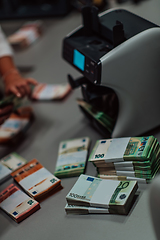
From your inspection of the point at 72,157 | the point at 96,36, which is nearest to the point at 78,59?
the point at 96,36

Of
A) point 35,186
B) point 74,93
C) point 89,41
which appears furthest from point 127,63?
point 74,93

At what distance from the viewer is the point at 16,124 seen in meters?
1.47

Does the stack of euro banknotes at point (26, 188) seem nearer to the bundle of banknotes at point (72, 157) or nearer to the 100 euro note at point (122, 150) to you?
the bundle of banknotes at point (72, 157)

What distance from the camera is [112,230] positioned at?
863 millimetres

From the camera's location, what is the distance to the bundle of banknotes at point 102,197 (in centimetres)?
89

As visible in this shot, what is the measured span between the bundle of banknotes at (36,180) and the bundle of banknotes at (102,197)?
107 mm

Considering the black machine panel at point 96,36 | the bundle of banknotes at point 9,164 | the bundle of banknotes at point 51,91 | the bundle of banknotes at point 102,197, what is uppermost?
the black machine panel at point 96,36

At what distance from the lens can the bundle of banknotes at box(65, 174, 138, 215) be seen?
2.91ft

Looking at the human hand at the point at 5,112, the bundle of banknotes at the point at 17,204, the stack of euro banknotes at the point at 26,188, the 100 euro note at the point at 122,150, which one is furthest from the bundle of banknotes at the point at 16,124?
the 100 euro note at the point at 122,150

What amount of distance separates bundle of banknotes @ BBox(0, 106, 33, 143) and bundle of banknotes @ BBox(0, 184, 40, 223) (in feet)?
1.16

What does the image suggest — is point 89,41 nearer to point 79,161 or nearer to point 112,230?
point 79,161

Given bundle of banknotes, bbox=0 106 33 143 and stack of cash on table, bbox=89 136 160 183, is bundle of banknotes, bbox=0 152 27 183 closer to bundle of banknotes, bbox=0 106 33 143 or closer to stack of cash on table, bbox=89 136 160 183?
bundle of banknotes, bbox=0 106 33 143

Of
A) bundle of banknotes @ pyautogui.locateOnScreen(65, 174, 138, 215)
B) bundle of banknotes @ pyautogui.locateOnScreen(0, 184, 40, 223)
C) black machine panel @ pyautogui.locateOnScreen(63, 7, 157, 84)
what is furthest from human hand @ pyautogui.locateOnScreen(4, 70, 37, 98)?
bundle of banknotes @ pyautogui.locateOnScreen(65, 174, 138, 215)

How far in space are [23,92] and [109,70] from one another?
1.92 feet
